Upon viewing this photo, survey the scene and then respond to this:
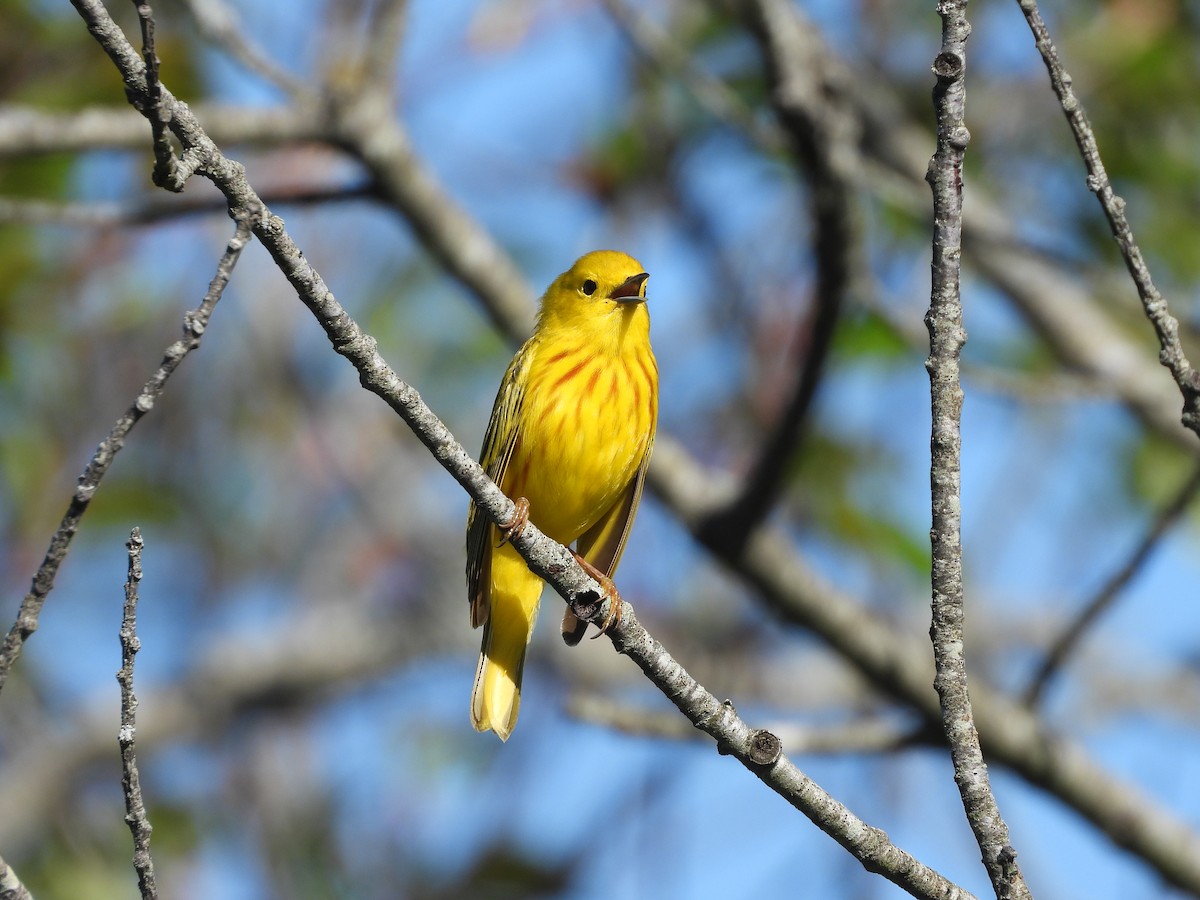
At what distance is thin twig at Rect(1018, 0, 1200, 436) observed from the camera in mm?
2668

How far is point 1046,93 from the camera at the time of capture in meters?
7.57

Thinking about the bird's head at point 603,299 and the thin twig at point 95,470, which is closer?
the thin twig at point 95,470

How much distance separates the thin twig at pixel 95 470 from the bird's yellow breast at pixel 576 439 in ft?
8.04

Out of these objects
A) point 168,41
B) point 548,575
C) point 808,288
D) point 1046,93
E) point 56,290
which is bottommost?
point 548,575

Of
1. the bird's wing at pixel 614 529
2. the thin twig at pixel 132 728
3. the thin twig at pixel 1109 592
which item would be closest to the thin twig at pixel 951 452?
the thin twig at pixel 132 728

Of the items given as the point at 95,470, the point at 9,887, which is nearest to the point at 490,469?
the point at 95,470

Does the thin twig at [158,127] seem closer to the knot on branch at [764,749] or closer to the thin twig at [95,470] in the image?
the thin twig at [95,470]

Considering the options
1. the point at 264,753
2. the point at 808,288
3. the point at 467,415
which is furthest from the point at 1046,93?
the point at 264,753

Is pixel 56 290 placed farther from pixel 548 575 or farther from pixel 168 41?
pixel 548 575

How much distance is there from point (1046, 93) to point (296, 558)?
6.21 metres

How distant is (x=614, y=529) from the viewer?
16.8 ft

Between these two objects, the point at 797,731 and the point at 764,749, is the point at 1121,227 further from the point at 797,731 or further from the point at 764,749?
the point at 797,731

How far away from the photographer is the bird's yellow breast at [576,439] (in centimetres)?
477

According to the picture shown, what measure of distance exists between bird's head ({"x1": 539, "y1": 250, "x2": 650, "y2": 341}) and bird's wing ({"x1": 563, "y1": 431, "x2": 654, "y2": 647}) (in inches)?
19.5
